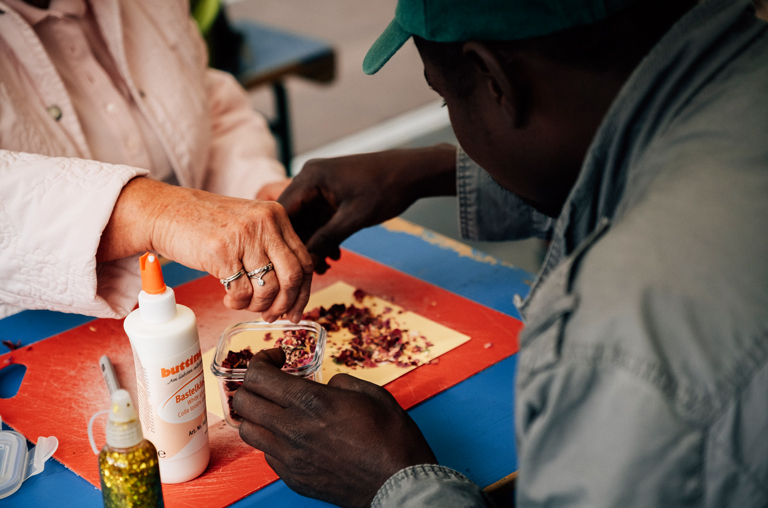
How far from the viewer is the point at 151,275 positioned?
2.63 ft

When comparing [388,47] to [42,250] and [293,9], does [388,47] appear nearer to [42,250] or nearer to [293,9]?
[42,250]

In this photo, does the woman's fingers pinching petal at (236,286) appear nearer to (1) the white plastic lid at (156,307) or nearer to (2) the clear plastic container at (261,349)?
(2) the clear plastic container at (261,349)

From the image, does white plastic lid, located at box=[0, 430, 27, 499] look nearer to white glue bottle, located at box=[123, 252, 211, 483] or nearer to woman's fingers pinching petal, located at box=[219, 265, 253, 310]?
white glue bottle, located at box=[123, 252, 211, 483]

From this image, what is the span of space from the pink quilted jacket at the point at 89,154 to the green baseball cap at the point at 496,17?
60 cm

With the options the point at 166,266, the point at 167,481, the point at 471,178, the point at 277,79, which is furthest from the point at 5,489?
the point at 277,79

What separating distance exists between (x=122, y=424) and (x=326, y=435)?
0.27 meters

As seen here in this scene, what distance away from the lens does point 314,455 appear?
2.80 ft

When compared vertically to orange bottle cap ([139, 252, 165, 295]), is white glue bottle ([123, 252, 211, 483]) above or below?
below

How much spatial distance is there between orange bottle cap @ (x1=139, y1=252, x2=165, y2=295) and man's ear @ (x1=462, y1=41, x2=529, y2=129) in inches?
17.2

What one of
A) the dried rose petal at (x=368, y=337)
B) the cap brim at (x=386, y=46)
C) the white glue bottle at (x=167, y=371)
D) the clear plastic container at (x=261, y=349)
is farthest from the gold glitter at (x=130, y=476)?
the cap brim at (x=386, y=46)

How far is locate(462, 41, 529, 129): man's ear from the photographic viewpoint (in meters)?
0.73

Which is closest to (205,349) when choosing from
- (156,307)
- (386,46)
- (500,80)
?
(156,307)

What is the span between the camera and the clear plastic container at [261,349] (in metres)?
0.95

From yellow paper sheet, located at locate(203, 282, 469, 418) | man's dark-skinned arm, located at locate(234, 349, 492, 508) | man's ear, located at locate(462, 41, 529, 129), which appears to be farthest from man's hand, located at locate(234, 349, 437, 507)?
man's ear, located at locate(462, 41, 529, 129)
